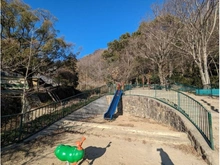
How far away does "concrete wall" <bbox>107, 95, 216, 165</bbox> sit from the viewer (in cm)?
425

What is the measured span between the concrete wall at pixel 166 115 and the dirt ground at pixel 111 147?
0.26 meters

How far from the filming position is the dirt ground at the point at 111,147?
13.7 ft

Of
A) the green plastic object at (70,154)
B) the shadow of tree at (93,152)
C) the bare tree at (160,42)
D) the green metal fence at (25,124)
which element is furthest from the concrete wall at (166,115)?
the bare tree at (160,42)

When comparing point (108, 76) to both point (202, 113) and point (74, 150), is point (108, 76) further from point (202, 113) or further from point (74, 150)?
point (74, 150)

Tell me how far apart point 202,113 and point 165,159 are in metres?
1.91

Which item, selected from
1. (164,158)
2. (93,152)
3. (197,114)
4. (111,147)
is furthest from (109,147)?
(197,114)

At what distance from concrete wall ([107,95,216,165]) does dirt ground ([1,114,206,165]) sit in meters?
0.26

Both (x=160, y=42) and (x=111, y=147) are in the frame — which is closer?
(x=111, y=147)

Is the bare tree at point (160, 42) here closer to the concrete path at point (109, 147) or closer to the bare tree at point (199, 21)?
the bare tree at point (199, 21)

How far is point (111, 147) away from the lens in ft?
16.7

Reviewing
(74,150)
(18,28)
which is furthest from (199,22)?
(74,150)

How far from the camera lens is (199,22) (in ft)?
46.9

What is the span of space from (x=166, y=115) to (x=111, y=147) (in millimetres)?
4438

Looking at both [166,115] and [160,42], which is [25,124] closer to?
[166,115]
